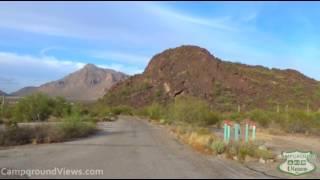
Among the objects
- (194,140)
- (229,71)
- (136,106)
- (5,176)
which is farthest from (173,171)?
(136,106)

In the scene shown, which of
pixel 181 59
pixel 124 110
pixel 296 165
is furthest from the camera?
pixel 124 110

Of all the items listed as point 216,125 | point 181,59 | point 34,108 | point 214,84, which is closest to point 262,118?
point 216,125

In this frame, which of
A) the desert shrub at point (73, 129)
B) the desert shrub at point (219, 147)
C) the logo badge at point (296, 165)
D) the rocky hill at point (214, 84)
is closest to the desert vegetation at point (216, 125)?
the desert shrub at point (219, 147)

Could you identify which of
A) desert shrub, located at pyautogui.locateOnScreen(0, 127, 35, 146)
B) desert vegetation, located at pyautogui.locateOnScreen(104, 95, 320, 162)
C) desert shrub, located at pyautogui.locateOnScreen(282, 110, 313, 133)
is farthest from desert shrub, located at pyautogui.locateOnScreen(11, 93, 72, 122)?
desert shrub, located at pyautogui.locateOnScreen(0, 127, 35, 146)

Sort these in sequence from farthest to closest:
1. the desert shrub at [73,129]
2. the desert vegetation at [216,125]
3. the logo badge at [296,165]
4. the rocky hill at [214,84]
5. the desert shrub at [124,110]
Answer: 1. the desert shrub at [124,110]
2. the rocky hill at [214,84]
3. the desert shrub at [73,129]
4. the desert vegetation at [216,125]
5. the logo badge at [296,165]

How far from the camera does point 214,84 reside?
132250 mm

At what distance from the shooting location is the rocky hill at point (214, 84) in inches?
4884

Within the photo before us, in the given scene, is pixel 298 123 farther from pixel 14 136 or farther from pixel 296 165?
pixel 296 165

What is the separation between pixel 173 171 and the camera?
59.5 ft

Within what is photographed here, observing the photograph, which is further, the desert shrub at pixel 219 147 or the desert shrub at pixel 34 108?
the desert shrub at pixel 34 108

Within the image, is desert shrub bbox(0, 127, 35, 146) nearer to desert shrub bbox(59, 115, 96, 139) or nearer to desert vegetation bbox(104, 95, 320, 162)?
desert shrub bbox(59, 115, 96, 139)

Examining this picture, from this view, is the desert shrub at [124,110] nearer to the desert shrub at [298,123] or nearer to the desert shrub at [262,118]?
the desert shrub at [262,118]

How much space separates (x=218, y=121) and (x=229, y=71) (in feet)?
206

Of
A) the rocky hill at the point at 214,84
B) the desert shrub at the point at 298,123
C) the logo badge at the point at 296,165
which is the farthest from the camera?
the rocky hill at the point at 214,84
